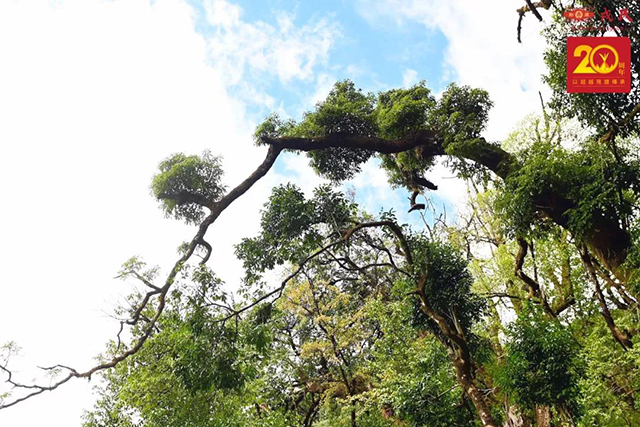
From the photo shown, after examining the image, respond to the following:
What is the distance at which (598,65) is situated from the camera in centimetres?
575

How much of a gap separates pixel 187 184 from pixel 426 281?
14.6 ft

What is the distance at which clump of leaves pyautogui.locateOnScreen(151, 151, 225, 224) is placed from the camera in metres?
7.59

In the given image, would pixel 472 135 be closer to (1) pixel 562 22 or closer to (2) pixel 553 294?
(1) pixel 562 22

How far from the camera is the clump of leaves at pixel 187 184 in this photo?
759cm

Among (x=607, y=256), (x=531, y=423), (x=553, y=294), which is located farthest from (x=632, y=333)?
(x=607, y=256)

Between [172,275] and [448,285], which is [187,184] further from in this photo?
[448,285]

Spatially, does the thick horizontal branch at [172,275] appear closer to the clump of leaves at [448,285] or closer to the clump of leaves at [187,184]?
the clump of leaves at [187,184]

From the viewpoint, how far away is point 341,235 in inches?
248

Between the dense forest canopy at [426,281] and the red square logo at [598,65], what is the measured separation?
16 centimetres

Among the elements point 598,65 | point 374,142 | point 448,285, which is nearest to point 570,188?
point 598,65

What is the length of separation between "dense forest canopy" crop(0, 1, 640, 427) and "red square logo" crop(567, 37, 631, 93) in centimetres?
16

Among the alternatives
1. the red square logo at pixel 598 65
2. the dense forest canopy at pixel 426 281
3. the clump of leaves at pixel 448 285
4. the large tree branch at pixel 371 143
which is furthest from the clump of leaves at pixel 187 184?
the red square logo at pixel 598 65

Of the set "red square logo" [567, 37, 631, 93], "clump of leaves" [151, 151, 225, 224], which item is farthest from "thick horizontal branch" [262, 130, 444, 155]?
"red square logo" [567, 37, 631, 93]

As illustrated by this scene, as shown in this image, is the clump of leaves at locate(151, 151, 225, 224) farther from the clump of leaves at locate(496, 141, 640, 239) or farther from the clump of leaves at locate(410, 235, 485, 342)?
the clump of leaves at locate(496, 141, 640, 239)
